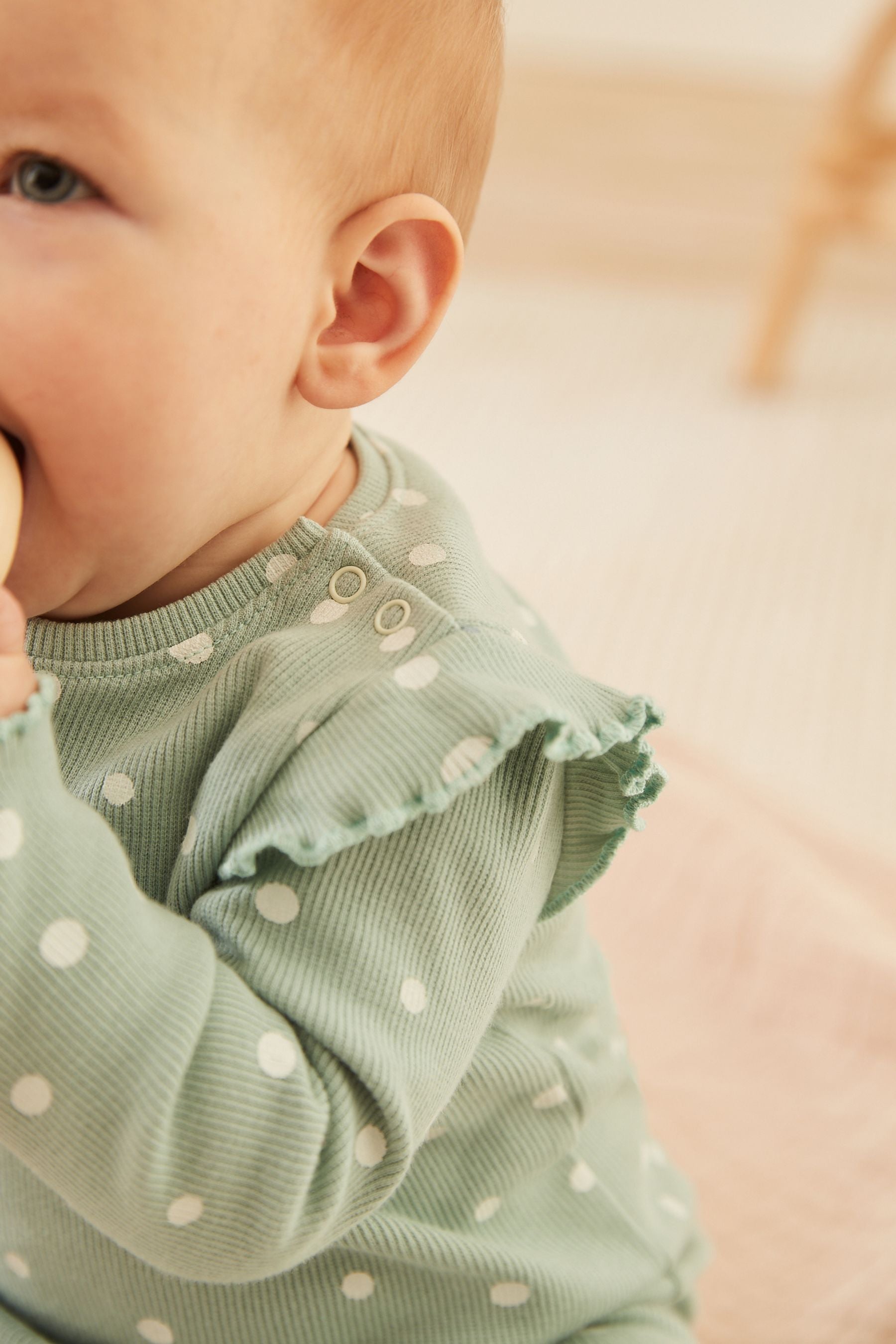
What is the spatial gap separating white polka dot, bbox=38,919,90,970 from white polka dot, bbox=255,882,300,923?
6 cm

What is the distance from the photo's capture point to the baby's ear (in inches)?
20.5

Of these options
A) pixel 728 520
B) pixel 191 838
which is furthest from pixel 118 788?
pixel 728 520

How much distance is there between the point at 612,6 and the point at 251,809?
8.22ft

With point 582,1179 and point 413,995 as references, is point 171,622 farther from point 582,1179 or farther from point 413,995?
point 582,1179

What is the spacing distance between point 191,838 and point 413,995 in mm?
95

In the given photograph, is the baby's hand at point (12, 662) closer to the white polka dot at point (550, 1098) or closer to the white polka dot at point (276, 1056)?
the white polka dot at point (276, 1056)

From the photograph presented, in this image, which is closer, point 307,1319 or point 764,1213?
point 307,1319

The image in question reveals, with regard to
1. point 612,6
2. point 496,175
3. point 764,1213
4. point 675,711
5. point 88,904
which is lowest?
point 764,1213

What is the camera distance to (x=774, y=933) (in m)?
0.99

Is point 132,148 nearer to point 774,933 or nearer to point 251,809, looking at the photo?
point 251,809

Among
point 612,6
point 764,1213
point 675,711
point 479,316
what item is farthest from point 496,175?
point 764,1213

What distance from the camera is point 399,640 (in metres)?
0.50

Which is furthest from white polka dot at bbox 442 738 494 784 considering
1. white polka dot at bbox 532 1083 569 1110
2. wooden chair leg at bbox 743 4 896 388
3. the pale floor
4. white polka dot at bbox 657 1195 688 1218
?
wooden chair leg at bbox 743 4 896 388

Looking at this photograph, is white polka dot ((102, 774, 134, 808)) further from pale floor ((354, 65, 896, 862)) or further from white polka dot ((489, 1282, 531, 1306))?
pale floor ((354, 65, 896, 862))
